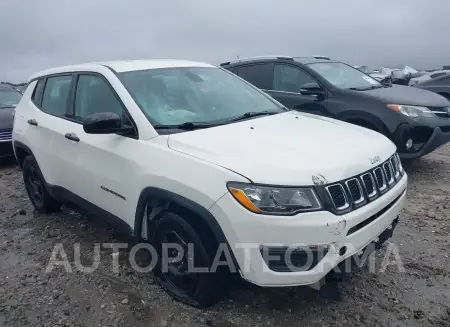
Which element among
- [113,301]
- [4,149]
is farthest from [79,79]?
[4,149]

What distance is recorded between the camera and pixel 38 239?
444 centimetres

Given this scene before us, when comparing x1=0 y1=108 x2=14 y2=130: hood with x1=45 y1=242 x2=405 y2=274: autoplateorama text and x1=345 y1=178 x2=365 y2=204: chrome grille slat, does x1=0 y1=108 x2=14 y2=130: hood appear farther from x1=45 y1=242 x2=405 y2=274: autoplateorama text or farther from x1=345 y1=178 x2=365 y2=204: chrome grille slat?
x1=345 y1=178 x2=365 y2=204: chrome grille slat

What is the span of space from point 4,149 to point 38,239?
3.86m

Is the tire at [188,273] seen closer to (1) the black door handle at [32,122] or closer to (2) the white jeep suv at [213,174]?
(2) the white jeep suv at [213,174]

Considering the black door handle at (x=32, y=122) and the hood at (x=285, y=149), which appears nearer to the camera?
→ the hood at (x=285, y=149)

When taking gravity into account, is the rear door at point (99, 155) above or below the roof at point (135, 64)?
below

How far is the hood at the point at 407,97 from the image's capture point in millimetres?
5787

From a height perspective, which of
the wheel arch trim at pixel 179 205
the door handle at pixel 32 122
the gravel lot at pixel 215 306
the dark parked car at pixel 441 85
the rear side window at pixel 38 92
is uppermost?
the rear side window at pixel 38 92

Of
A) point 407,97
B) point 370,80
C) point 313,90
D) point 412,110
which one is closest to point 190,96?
point 313,90

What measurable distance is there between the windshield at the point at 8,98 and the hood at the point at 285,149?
23.1ft

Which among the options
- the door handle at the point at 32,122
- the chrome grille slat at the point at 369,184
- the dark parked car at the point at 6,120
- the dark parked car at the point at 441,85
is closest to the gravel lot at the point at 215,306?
the chrome grille slat at the point at 369,184

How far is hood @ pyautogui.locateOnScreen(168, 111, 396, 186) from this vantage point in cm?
256

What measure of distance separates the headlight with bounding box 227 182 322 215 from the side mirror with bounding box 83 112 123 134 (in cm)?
121

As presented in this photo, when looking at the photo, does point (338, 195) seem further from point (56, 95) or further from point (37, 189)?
point (37, 189)
